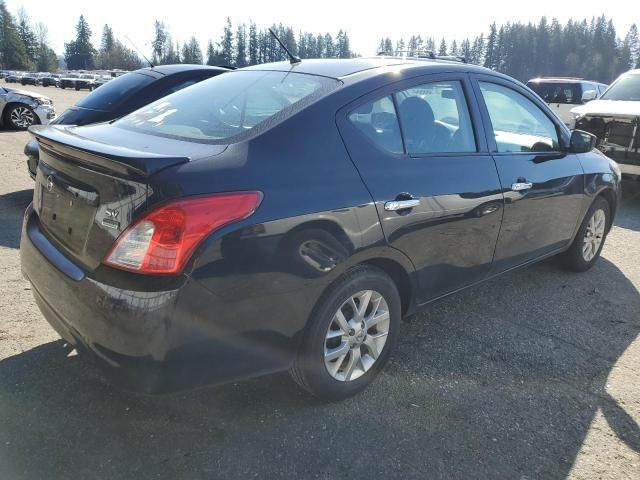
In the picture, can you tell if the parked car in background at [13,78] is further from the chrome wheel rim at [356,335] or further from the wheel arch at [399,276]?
the chrome wheel rim at [356,335]

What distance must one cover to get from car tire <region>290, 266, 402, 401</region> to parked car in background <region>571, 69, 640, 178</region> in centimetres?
626

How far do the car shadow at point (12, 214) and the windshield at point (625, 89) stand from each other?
8.92m

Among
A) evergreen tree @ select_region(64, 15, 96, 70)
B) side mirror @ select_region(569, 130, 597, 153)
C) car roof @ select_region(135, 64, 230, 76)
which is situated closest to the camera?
side mirror @ select_region(569, 130, 597, 153)

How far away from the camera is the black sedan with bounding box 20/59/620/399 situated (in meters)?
2.05

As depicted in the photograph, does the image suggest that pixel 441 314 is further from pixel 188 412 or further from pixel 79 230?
pixel 79 230

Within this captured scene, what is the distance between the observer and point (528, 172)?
362cm

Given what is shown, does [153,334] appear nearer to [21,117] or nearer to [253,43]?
[21,117]

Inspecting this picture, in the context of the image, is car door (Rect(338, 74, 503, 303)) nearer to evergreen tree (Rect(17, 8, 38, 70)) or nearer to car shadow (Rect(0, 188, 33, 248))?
car shadow (Rect(0, 188, 33, 248))

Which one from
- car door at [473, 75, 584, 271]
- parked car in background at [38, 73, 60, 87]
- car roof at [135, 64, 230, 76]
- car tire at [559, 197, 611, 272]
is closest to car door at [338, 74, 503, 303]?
car door at [473, 75, 584, 271]

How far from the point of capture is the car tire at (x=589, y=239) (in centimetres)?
460

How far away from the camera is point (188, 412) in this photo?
2639mm

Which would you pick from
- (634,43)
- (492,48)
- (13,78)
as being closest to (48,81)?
(13,78)

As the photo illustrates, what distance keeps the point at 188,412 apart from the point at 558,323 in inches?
106

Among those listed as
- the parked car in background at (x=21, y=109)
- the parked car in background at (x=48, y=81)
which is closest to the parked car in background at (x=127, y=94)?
the parked car in background at (x=21, y=109)
